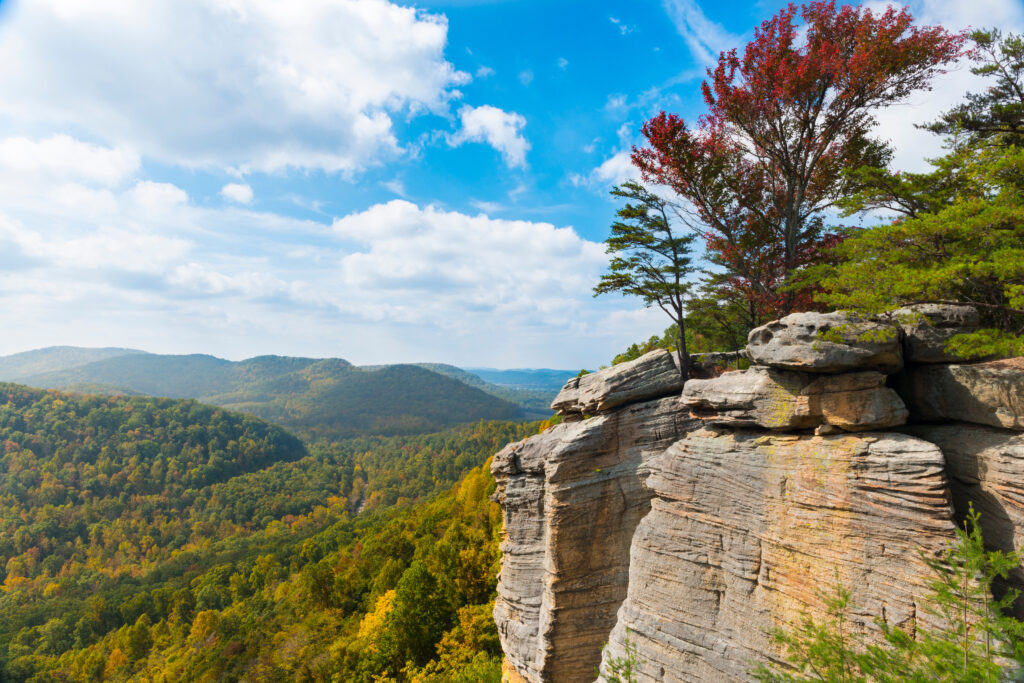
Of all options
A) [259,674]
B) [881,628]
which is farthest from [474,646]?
[881,628]

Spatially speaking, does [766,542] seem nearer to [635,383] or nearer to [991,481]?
[991,481]

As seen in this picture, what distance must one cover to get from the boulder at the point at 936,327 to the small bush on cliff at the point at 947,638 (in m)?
4.26

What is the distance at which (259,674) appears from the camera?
31.0m

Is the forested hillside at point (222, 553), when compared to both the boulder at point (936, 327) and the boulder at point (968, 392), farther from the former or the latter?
the boulder at point (936, 327)

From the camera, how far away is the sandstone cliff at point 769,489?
9.81m

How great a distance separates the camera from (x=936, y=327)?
450 inches

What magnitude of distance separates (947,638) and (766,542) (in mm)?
3766

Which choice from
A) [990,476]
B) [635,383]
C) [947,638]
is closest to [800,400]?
[990,476]

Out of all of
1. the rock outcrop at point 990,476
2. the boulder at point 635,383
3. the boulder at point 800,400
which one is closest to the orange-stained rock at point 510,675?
the boulder at point 635,383

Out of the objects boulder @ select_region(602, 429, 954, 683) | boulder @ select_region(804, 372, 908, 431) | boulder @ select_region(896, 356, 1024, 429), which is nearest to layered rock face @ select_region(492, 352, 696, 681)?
boulder @ select_region(602, 429, 954, 683)

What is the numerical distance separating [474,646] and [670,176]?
2772 centimetres

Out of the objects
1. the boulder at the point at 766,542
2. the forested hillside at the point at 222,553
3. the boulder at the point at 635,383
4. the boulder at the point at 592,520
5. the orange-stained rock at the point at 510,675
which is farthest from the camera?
the forested hillside at the point at 222,553

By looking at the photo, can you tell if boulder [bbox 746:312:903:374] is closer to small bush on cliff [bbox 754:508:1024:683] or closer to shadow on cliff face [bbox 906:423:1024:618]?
shadow on cliff face [bbox 906:423:1024:618]

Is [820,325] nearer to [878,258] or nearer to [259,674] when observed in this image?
[878,258]
